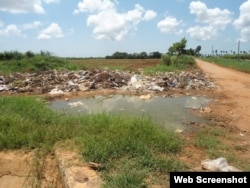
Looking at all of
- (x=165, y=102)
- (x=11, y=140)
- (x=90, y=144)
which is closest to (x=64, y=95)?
(x=165, y=102)

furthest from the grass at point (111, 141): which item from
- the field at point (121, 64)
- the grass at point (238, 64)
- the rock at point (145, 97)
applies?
the grass at point (238, 64)

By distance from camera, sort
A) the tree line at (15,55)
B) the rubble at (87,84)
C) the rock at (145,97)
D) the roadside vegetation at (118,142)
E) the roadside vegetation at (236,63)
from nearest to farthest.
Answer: the roadside vegetation at (118,142) < the rock at (145,97) < the rubble at (87,84) < the tree line at (15,55) < the roadside vegetation at (236,63)

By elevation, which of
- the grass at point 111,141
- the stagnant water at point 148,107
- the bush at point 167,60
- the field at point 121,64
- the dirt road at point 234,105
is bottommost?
the dirt road at point 234,105

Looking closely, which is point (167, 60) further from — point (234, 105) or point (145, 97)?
point (234, 105)

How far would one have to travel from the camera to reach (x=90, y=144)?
4.67 meters

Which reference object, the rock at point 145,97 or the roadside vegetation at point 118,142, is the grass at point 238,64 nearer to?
the rock at point 145,97

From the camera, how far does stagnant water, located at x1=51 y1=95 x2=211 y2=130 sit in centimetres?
783

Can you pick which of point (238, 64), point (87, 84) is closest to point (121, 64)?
point (238, 64)

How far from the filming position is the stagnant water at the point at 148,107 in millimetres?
7826

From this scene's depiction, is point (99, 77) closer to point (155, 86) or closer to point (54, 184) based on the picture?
point (155, 86)

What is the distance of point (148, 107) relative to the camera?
9219mm

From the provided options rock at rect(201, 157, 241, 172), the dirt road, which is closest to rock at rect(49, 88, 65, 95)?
the dirt road

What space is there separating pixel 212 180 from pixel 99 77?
432 inches

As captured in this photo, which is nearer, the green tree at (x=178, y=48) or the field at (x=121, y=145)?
the field at (x=121, y=145)
